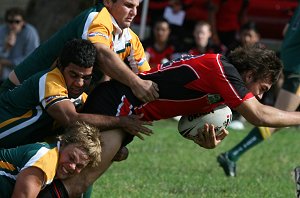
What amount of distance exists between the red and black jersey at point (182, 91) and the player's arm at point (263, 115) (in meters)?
0.06

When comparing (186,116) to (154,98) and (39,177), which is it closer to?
(154,98)

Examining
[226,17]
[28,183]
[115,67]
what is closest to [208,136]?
[115,67]

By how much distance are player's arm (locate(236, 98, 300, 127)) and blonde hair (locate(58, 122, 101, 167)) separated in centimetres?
98

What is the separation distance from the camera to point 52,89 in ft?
19.3

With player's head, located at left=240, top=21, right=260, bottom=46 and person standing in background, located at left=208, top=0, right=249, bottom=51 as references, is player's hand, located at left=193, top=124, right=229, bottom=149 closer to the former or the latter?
player's head, located at left=240, top=21, right=260, bottom=46

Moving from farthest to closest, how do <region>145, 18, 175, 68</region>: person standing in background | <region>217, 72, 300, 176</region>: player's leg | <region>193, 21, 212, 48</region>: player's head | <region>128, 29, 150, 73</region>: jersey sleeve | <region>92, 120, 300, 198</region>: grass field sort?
<region>145, 18, 175, 68</region>: person standing in background
<region>193, 21, 212, 48</region>: player's head
<region>217, 72, 300, 176</region>: player's leg
<region>92, 120, 300, 198</region>: grass field
<region>128, 29, 150, 73</region>: jersey sleeve

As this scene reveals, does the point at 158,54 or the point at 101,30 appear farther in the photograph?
the point at 158,54

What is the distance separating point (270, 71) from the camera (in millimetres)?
6055

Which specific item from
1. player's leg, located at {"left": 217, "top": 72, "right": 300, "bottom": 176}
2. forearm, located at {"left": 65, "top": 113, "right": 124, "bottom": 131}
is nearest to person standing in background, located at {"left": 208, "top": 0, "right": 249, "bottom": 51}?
player's leg, located at {"left": 217, "top": 72, "right": 300, "bottom": 176}

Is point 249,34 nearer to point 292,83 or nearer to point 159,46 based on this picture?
point 159,46

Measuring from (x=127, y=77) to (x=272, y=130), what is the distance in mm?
3055

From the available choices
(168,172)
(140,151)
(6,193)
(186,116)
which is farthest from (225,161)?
(6,193)

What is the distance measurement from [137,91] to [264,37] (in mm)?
9897

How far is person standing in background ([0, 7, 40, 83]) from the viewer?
1306 cm
